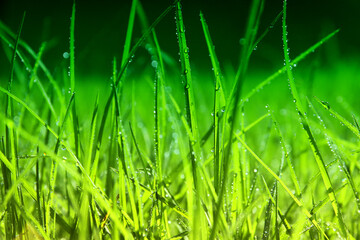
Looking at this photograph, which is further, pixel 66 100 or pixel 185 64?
pixel 66 100

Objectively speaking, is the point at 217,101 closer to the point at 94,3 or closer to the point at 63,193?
the point at 63,193

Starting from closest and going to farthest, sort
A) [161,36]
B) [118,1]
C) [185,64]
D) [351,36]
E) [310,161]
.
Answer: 1. [185,64]
2. [310,161]
3. [351,36]
4. [161,36]
5. [118,1]

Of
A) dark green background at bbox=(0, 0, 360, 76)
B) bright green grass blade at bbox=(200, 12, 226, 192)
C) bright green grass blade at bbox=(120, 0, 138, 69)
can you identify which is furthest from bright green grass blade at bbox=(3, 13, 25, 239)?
dark green background at bbox=(0, 0, 360, 76)

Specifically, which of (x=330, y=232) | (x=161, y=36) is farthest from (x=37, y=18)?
(x=330, y=232)

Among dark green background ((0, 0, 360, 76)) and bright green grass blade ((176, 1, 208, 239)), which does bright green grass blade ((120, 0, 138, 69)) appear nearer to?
bright green grass blade ((176, 1, 208, 239))

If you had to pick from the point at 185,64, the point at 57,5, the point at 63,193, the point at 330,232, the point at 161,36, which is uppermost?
the point at 57,5

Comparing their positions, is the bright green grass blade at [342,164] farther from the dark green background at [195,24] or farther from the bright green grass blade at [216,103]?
the dark green background at [195,24]

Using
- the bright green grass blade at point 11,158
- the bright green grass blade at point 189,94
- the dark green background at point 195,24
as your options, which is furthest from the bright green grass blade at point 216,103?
the dark green background at point 195,24

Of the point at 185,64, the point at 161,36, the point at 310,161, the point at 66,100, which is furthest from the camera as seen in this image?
the point at 161,36
